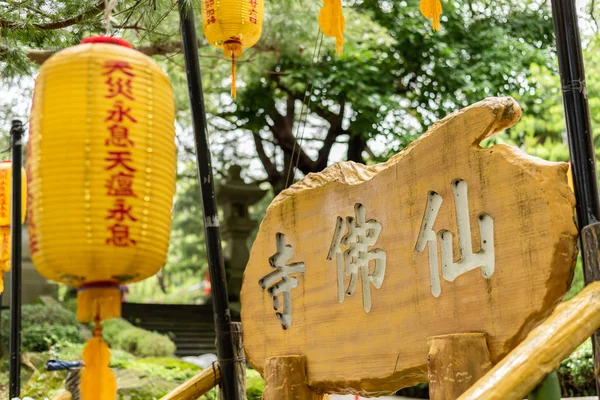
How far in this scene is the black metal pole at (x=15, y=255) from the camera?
5.89 meters

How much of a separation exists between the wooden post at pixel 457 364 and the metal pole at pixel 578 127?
0.36 m

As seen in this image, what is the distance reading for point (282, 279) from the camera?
328 cm

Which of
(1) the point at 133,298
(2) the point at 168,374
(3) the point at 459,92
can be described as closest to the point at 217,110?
(3) the point at 459,92

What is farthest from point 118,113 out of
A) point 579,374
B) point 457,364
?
point 579,374

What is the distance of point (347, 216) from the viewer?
300cm

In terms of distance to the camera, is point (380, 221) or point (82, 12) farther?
point (82, 12)

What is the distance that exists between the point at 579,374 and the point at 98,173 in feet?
22.9

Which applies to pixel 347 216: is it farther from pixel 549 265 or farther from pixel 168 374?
pixel 168 374

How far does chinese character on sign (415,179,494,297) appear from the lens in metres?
2.40

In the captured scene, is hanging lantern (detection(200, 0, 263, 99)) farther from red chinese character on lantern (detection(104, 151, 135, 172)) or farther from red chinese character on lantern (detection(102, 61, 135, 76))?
red chinese character on lantern (detection(104, 151, 135, 172))

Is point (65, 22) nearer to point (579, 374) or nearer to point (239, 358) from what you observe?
point (239, 358)

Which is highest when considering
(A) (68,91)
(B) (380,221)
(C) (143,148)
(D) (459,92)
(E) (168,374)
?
(D) (459,92)

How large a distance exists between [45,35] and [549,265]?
3121 millimetres

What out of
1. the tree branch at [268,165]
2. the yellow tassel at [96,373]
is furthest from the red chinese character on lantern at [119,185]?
the tree branch at [268,165]
